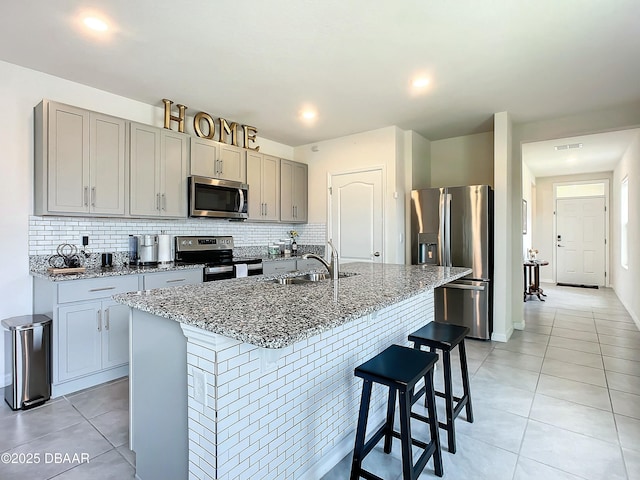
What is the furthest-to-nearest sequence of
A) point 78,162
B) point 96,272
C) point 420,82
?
point 420,82, point 78,162, point 96,272

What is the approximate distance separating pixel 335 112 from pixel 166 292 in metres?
2.85

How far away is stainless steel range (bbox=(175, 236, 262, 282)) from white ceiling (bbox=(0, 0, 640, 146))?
1.49 m

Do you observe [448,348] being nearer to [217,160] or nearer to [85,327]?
[85,327]

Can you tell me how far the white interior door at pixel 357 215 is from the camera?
4.52 meters

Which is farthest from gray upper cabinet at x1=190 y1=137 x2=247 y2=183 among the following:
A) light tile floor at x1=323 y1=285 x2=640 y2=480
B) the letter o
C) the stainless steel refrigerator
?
light tile floor at x1=323 y1=285 x2=640 y2=480

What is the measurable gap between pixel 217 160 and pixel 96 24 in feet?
6.00

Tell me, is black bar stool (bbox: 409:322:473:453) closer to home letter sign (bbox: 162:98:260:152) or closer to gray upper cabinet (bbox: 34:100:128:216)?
gray upper cabinet (bbox: 34:100:128:216)

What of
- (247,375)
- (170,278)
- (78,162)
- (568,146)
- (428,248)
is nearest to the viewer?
(247,375)

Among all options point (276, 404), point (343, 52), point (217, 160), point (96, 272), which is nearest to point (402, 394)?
point (276, 404)

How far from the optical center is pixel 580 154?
585 centimetres

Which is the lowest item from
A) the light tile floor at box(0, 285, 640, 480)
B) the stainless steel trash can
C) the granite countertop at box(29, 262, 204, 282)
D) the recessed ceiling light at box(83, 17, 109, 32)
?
the light tile floor at box(0, 285, 640, 480)

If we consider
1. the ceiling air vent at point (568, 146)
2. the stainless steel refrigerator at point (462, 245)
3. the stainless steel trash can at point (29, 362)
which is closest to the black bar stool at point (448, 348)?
the stainless steel refrigerator at point (462, 245)

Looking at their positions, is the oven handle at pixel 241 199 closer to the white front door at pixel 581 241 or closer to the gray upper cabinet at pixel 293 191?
the gray upper cabinet at pixel 293 191

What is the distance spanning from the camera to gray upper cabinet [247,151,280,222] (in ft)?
14.4
